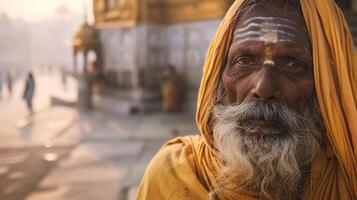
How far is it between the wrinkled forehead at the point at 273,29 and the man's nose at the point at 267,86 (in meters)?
0.13

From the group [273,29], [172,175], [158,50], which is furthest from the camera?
[158,50]

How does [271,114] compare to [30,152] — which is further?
[30,152]

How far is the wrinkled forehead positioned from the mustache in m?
0.26

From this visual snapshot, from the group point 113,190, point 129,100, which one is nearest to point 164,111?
point 129,100

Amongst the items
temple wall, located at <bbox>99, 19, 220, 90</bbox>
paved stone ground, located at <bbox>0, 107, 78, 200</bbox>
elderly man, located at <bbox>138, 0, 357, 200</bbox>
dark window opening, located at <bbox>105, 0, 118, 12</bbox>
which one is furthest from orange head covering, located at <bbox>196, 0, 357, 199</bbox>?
dark window opening, located at <bbox>105, 0, 118, 12</bbox>

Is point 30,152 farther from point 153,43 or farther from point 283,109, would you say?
point 283,109

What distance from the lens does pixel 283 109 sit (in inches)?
51.4

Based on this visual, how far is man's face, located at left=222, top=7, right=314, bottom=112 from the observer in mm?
1336

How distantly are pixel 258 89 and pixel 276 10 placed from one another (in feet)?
1.19

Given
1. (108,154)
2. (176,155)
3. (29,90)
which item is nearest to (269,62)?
(176,155)

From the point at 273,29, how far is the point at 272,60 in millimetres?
134

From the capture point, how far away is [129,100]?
35.9ft

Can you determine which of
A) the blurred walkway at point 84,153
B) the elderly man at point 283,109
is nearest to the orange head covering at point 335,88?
the elderly man at point 283,109

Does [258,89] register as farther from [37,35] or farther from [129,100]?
[37,35]
